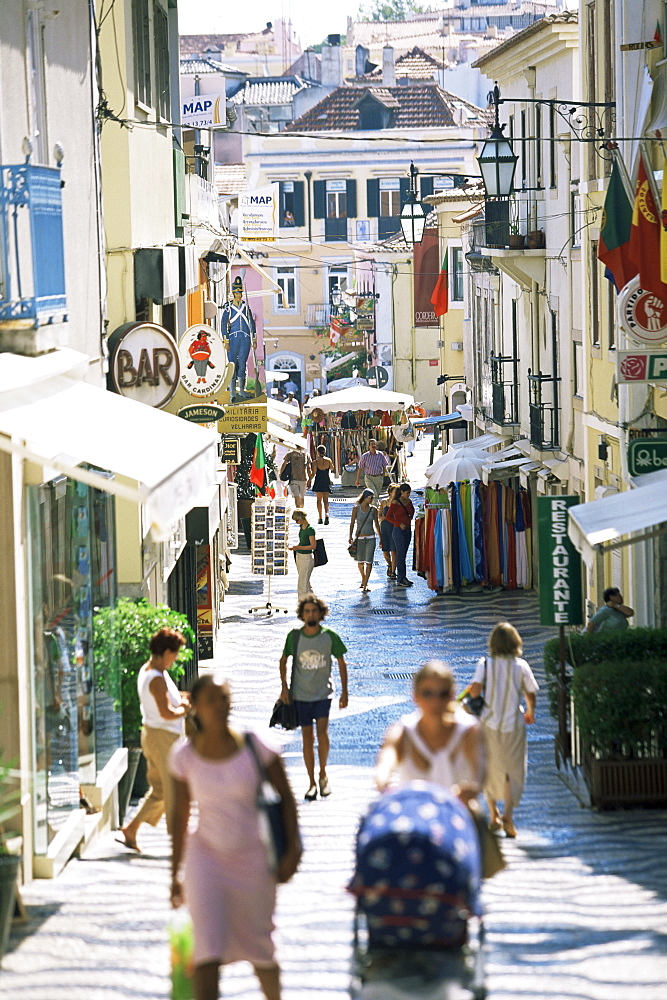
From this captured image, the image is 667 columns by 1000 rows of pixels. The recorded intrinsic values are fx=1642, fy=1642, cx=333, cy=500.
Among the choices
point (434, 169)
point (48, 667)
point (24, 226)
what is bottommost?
point (48, 667)

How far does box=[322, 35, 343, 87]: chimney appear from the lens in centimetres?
7844

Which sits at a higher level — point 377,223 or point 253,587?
point 377,223

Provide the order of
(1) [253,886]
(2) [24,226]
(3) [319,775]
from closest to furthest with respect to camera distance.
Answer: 1. (1) [253,886]
2. (2) [24,226]
3. (3) [319,775]

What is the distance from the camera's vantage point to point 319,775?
500 inches

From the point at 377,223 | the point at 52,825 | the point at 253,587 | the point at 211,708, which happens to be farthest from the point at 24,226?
the point at 377,223

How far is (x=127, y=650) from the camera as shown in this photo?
12.2 meters

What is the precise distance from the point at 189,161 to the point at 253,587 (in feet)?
23.7

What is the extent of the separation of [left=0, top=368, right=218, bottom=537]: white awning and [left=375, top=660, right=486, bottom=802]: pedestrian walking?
7.31ft

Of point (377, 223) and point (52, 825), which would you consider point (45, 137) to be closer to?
point (52, 825)

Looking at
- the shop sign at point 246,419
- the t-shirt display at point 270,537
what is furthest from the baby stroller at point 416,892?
the t-shirt display at point 270,537

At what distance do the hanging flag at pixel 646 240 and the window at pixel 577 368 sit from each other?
9.02 metres

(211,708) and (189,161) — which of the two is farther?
(189,161)

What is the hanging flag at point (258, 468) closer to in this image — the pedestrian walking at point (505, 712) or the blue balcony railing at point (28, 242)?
the pedestrian walking at point (505, 712)

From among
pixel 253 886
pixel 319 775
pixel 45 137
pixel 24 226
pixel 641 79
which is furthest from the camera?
pixel 641 79
